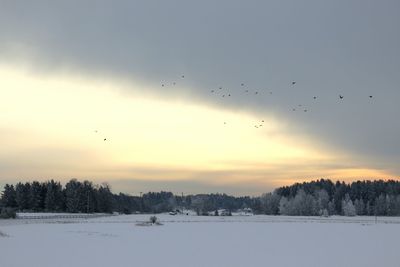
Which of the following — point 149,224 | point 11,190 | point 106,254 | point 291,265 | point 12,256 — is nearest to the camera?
point 291,265

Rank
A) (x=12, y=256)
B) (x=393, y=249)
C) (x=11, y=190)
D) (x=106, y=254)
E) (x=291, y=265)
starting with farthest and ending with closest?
(x=11, y=190)
(x=393, y=249)
(x=106, y=254)
(x=12, y=256)
(x=291, y=265)

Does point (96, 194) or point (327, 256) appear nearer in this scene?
point (327, 256)

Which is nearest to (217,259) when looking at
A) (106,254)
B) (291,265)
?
(291,265)

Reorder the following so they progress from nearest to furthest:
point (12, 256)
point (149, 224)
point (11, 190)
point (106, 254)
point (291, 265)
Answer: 1. point (291, 265)
2. point (12, 256)
3. point (106, 254)
4. point (149, 224)
5. point (11, 190)

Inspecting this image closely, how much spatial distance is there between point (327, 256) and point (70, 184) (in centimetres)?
15779

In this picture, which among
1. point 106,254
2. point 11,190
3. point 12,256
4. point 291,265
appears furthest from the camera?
point 11,190

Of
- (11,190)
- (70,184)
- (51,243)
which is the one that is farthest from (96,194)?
(51,243)

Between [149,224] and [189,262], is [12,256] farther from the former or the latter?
[149,224]

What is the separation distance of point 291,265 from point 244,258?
198 inches

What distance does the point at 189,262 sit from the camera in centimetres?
3725

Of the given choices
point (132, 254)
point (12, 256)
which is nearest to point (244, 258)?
point (132, 254)

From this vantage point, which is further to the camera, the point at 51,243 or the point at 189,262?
the point at 51,243

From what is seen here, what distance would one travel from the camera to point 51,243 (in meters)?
51.4

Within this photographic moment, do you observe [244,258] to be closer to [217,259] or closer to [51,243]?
[217,259]
